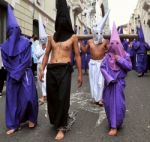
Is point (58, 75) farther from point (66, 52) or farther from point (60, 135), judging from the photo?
point (60, 135)

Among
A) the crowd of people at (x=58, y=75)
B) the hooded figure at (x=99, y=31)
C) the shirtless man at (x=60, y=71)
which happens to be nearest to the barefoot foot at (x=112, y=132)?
the crowd of people at (x=58, y=75)

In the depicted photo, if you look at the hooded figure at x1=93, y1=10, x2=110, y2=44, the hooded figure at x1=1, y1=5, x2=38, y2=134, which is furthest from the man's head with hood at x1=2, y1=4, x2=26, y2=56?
the hooded figure at x1=93, y1=10, x2=110, y2=44

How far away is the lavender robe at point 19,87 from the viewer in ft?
23.6

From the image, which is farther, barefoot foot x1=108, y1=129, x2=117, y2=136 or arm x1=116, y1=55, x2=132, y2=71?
arm x1=116, y1=55, x2=132, y2=71

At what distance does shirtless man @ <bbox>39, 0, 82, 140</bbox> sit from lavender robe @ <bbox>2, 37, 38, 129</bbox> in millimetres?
372

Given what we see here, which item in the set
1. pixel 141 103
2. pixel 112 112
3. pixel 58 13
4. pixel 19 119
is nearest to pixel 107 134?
pixel 112 112

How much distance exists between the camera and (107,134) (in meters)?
6.89

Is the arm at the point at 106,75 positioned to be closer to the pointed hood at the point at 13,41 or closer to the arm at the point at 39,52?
the pointed hood at the point at 13,41

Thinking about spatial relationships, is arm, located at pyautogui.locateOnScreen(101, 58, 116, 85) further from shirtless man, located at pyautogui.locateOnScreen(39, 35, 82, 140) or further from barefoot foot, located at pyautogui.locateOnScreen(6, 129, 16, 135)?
barefoot foot, located at pyautogui.locateOnScreen(6, 129, 16, 135)

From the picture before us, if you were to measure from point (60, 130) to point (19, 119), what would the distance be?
895 mm

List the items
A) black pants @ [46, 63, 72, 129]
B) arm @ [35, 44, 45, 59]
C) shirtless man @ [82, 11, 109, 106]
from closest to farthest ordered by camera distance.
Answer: black pants @ [46, 63, 72, 129] < shirtless man @ [82, 11, 109, 106] < arm @ [35, 44, 45, 59]

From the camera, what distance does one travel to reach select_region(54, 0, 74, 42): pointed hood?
277 inches

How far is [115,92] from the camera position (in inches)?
277

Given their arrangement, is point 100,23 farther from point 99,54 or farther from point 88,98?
point 88,98
